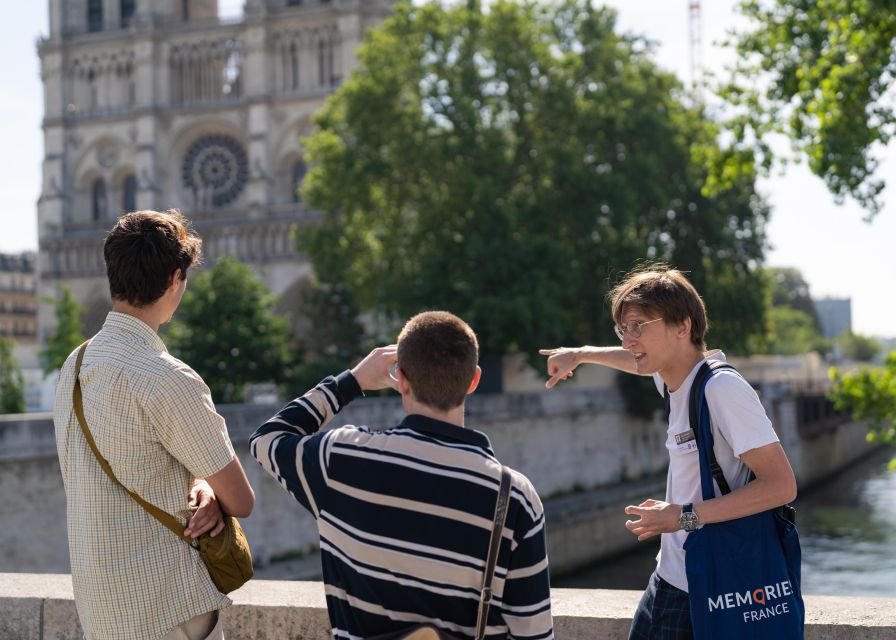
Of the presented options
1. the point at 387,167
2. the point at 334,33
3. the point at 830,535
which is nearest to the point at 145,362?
the point at 387,167

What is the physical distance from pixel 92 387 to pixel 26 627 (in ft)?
5.85

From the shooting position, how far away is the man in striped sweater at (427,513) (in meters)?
2.31

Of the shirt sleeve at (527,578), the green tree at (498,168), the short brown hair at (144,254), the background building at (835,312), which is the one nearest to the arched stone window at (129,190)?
the green tree at (498,168)

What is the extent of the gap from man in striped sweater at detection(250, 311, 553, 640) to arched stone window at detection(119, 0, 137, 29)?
52812 millimetres

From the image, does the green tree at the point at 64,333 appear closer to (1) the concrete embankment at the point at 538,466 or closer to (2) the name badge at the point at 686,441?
(1) the concrete embankment at the point at 538,466

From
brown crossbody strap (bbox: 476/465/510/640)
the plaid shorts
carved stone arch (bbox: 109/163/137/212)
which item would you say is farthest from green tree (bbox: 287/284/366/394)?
brown crossbody strap (bbox: 476/465/510/640)

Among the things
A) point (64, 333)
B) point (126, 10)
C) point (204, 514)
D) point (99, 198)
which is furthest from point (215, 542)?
point (126, 10)

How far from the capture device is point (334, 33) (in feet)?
156

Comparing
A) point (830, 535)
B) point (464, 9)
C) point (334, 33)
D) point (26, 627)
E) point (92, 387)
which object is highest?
point (334, 33)

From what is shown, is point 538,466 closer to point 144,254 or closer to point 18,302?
point 144,254

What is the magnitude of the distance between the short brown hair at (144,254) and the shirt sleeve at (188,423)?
0.24 metres

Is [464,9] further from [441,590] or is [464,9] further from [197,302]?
[441,590]

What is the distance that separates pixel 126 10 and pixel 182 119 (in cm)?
696

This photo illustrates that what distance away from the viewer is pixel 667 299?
111 inches
